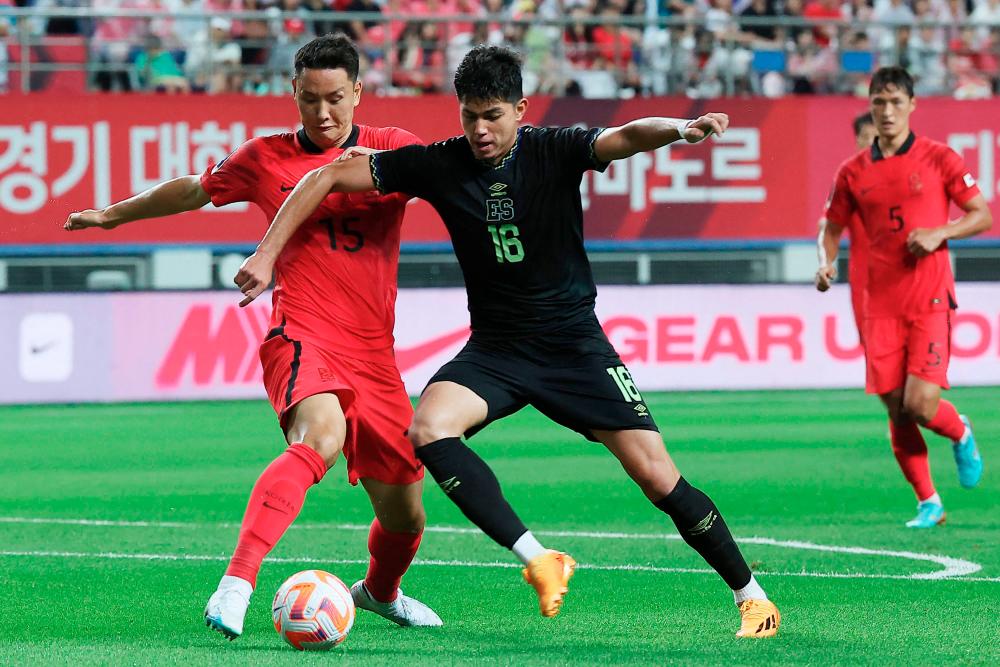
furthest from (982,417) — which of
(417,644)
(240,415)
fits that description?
(417,644)

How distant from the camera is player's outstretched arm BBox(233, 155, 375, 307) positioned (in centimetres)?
539

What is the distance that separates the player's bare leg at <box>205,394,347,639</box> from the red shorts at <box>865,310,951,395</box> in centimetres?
426

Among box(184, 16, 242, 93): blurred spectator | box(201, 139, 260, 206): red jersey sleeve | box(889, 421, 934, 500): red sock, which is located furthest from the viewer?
box(184, 16, 242, 93): blurred spectator

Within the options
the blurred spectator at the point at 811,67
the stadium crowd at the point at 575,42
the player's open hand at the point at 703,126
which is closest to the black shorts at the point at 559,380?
the player's open hand at the point at 703,126

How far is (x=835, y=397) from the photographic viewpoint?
664 inches

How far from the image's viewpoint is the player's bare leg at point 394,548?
5688mm

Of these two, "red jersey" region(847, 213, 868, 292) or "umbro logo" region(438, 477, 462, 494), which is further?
"red jersey" region(847, 213, 868, 292)

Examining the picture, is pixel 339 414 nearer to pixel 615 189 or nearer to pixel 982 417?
pixel 982 417

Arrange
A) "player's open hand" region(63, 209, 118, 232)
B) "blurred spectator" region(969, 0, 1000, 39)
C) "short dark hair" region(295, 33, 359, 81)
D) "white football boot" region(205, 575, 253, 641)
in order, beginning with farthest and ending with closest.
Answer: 1. "blurred spectator" region(969, 0, 1000, 39)
2. "player's open hand" region(63, 209, 118, 232)
3. "short dark hair" region(295, 33, 359, 81)
4. "white football boot" region(205, 575, 253, 641)

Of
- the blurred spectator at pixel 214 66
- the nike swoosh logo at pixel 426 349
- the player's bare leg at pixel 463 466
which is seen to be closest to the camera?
the player's bare leg at pixel 463 466

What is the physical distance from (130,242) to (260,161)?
12569 mm

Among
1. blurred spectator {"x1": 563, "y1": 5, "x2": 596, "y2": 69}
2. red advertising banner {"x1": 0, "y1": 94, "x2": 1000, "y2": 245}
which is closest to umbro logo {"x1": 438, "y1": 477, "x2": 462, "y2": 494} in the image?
red advertising banner {"x1": 0, "y1": 94, "x2": 1000, "y2": 245}

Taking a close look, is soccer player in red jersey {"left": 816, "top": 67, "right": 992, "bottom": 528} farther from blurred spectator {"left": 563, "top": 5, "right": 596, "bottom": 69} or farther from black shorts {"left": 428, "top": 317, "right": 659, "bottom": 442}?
blurred spectator {"left": 563, "top": 5, "right": 596, "bottom": 69}

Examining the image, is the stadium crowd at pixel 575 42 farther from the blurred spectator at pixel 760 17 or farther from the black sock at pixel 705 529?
the black sock at pixel 705 529
